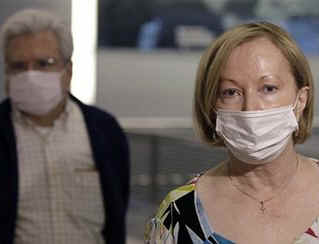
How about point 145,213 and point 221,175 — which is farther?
point 145,213

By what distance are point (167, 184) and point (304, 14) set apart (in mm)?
9221

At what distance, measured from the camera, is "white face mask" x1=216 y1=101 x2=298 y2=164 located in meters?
2.28

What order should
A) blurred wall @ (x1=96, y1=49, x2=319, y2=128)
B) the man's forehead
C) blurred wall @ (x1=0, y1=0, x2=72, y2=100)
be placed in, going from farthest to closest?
blurred wall @ (x1=96, y1=49, x2=319, y2=128) < blurred wall @ (x1=0, y1=0, x2=72, y2=100) < the man's forehead

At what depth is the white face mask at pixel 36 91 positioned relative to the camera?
140 inches

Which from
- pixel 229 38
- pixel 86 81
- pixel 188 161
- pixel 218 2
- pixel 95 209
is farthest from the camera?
pixel 218 2

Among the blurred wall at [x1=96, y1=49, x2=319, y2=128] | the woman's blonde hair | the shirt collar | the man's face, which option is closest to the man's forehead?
the man's face

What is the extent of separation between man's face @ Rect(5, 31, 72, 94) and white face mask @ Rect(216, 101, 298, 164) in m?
1.30

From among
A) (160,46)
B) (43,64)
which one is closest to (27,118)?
(43,64)

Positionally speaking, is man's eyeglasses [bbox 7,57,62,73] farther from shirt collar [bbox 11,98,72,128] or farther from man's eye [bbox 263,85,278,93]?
→ man's eye [bbox 263,85,278,93]

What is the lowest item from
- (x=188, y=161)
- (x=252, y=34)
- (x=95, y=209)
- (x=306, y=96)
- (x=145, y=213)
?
(x=145, y=213)

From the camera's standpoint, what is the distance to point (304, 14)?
55.1 ft

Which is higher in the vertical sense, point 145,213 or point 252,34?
point 252,34

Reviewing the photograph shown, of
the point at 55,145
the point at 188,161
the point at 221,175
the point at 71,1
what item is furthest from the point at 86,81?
the point at 221,175

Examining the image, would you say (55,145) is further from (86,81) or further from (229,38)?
(86,81)
